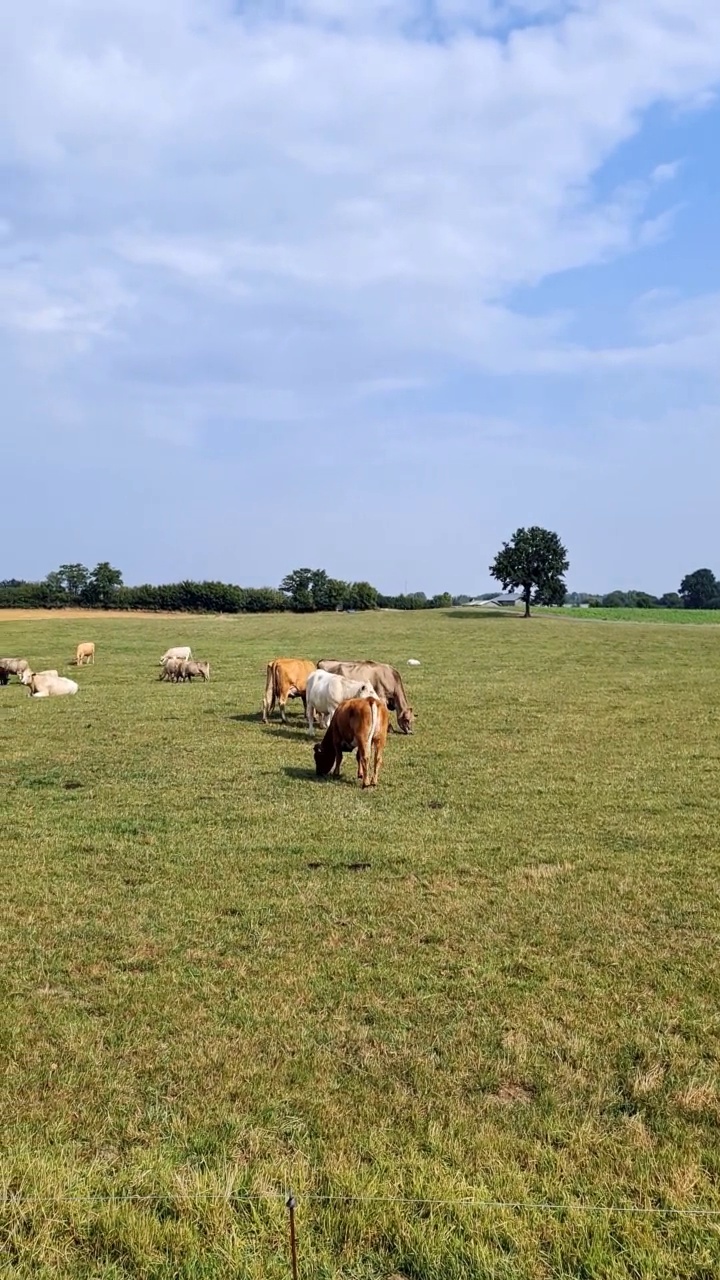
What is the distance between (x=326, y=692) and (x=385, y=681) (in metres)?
2.02

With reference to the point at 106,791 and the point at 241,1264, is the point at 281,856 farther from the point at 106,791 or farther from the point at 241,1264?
the point at 241,1264

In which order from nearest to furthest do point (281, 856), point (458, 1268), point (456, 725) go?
point (458, 1268)
point (281, 856)
point (456, 725)

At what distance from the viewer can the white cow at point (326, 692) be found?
15961 millimetres

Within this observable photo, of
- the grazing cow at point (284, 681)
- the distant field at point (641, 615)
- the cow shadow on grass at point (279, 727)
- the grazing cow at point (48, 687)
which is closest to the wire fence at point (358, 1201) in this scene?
the cow shadow on grass at point (279, 727)

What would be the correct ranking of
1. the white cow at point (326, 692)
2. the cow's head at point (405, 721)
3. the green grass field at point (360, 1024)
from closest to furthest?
the green grass field at point (360, 1024) < the white cow at point (326, 692) < the cow's head at point (405, 721)

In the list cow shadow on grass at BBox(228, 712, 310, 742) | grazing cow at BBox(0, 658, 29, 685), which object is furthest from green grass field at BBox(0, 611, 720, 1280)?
grazing cow at BBox(0, 658, 29, 685)

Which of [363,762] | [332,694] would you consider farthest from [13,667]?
[363,762]

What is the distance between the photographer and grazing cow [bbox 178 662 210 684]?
2733 cm

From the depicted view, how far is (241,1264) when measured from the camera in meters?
3.44

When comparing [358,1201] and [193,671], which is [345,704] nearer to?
[358,1201]

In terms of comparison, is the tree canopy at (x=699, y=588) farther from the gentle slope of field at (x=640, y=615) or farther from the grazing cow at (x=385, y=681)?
the grazing cow at (x=385, y=681)

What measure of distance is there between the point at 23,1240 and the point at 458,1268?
1.84 meters

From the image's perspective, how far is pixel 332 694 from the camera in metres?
16.1

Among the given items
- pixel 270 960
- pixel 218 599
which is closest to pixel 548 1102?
pixel 270 960
